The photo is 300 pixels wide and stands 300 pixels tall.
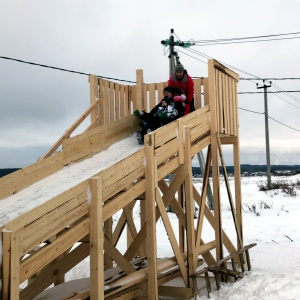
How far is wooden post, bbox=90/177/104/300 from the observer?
16.5ft

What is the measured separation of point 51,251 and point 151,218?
1993mm

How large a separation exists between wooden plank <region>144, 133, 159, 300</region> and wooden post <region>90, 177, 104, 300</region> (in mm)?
1292

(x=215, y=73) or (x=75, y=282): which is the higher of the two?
(x=215, y=73)

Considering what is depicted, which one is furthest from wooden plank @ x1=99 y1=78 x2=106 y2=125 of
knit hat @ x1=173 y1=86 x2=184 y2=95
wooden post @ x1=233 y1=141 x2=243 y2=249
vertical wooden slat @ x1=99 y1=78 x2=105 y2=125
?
wooden post @ x1=233 y1=141 x2=243 y2=249

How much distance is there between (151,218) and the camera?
6.30 m

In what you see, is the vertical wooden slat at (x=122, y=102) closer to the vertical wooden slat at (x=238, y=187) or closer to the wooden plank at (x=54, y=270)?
the vertical wooden slat at (x=238, y=187)

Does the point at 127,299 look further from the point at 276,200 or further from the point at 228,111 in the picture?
the point at 276,200

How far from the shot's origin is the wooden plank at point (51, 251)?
168 inches

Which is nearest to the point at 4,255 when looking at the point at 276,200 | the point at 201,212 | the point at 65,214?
the point at 65,214

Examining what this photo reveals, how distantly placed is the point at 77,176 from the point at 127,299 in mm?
1915

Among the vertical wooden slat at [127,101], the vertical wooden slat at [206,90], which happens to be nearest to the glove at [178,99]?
the vertical wooden slat at [206,90]

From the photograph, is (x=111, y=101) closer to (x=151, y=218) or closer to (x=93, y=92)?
(x=93, y=92)

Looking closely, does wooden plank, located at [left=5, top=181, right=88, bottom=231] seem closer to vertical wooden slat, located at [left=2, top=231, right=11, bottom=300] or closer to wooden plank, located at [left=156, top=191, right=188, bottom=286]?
vertical wooden slat, located at [left=2, top=231, right=11, bottom=300]

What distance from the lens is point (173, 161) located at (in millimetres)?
7172
